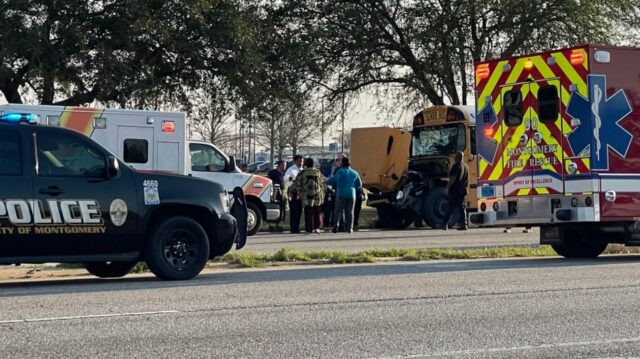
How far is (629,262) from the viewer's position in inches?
573

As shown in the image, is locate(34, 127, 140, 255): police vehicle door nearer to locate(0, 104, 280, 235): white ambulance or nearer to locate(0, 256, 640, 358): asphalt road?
locate(0, 256, 640, 358): asphalt road

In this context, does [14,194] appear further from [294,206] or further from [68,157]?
[294,206]

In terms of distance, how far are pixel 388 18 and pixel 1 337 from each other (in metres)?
23.3

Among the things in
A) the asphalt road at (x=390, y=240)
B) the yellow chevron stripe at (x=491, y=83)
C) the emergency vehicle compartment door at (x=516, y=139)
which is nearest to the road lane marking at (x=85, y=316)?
the emergency vehicle compartment door at (x=516, y=139)

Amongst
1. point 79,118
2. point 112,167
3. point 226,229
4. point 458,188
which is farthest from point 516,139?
point 79,118

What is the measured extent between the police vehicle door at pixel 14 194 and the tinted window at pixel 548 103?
7.40 m

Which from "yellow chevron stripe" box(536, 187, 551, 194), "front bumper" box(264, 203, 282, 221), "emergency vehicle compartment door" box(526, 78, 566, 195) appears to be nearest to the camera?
"emergency vehicle compartment door" box(526, 78, 566, 195)

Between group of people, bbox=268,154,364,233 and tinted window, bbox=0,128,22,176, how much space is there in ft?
38.1

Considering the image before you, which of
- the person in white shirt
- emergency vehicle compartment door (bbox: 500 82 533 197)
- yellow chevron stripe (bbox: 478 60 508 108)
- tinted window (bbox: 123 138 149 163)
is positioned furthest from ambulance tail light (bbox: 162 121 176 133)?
emergency vehicle compartment door (bbox: 500 82 533 197)

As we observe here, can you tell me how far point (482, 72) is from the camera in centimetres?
1553

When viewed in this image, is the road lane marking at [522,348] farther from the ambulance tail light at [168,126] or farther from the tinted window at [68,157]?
the ambulance tail light at [168,126]

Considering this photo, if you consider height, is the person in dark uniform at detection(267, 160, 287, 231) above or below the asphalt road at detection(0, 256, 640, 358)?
above

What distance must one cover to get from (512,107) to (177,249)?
589cm

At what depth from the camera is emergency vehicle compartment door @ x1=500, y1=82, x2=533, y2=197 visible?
1488 cm
